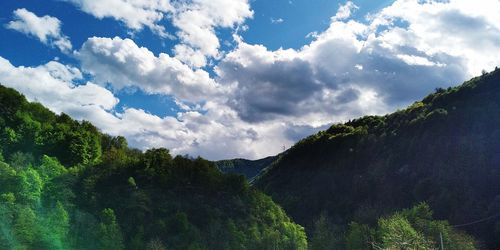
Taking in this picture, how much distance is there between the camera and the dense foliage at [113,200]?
86.4 meters

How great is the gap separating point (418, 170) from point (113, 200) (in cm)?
7728

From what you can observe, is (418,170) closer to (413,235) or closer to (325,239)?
(325,239)

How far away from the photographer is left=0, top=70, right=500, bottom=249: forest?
8706cm

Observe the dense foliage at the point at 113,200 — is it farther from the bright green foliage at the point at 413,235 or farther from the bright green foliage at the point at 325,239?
the bright green foliage at the point at 413,235

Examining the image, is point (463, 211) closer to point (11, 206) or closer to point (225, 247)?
point (225, 247)

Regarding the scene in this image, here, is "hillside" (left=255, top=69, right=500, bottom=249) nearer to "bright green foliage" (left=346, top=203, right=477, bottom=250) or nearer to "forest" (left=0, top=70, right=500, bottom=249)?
Result: "forest" (left=0, top=70, right=500, bottom=249)

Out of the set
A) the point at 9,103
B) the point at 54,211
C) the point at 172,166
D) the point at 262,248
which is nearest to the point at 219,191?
the point at 172,166

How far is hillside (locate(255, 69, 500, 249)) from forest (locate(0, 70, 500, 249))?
0.36 meters

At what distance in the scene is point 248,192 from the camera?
120875mm

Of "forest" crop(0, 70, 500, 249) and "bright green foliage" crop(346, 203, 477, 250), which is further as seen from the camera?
"forest" crop(0, 70, 500, 249)

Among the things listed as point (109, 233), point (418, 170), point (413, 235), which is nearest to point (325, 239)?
point (413, 235)

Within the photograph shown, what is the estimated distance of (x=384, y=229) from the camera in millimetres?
83938

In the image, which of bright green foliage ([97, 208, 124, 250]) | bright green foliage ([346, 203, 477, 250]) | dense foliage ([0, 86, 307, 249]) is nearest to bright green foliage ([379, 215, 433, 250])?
bright green foliage ([346, 203, 477, 250])

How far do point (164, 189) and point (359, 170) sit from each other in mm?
71095
